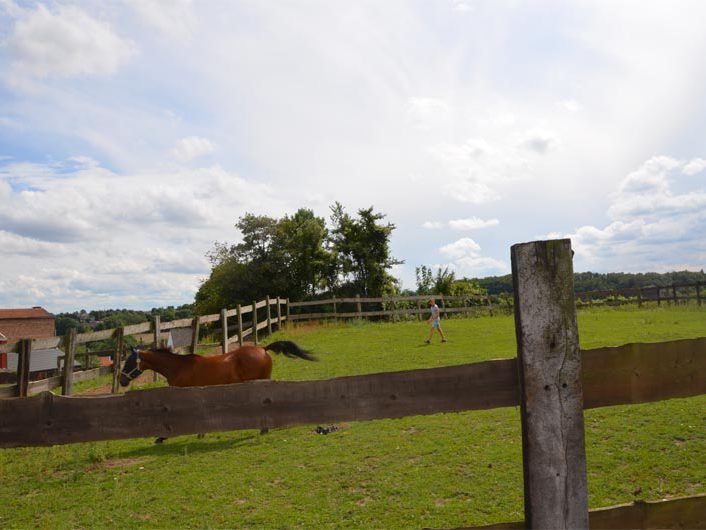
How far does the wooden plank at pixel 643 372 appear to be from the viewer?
2.37 metres

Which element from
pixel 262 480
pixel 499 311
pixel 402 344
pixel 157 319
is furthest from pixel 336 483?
pixel 499 311

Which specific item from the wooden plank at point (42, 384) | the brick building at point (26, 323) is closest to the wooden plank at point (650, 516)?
the wooden plank at point (42, 384)

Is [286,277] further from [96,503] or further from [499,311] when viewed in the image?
[96,503]

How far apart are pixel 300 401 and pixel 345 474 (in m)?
4.25

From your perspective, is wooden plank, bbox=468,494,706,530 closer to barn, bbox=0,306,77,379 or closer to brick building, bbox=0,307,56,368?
barn, bbox=0,306,77,379

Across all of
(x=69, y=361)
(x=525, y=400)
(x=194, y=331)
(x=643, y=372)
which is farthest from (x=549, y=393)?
(x=194, y=331)

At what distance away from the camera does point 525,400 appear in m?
2.24

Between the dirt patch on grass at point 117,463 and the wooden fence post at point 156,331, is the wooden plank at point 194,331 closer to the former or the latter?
the wooden fence post at point 156,331

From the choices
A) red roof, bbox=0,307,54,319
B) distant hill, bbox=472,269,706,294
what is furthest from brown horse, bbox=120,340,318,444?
red roof, bbox=0,307,54,319

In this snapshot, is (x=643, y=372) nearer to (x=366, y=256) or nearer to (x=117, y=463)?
(x=117, y=463)

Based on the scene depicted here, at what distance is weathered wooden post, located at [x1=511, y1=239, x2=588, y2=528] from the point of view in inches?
87.6

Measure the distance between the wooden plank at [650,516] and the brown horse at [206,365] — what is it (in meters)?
7.33

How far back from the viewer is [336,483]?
592cm

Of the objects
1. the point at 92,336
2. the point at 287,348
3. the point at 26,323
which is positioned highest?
the point at 92,336
